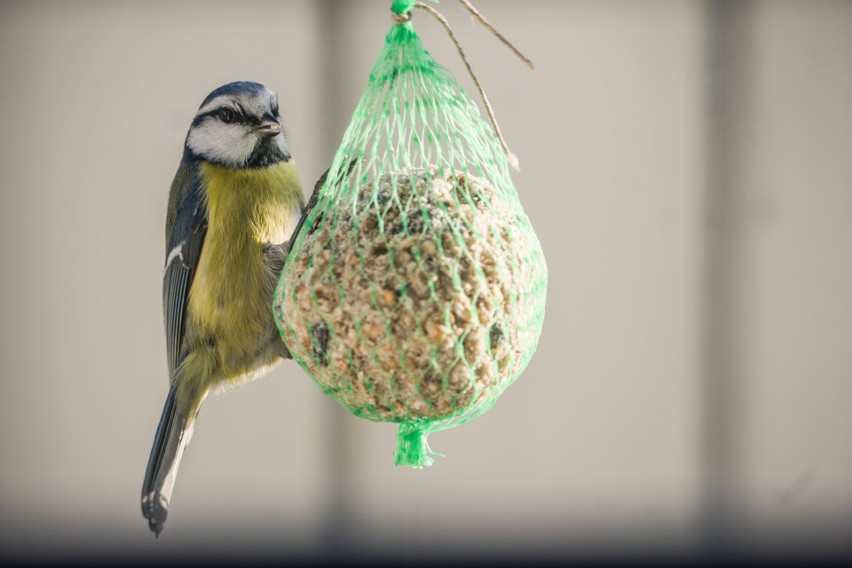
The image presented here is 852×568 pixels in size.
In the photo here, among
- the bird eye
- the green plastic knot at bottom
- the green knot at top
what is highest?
the green knot at top

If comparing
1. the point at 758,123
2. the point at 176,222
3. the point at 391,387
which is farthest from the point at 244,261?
the point at 758,123

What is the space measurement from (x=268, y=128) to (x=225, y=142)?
20 centimetres

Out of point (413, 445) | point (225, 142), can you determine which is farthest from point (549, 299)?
point (413, 445)

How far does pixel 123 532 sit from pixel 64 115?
1993 mm

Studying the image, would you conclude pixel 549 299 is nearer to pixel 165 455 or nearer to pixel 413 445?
pixel 165 455

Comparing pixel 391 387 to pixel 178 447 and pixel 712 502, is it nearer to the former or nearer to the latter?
pixel 178 447

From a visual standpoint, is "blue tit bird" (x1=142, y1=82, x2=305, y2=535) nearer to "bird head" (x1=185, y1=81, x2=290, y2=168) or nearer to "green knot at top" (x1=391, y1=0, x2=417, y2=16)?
"bird head" (x1=185, y1=81, x2=290, y2=168)

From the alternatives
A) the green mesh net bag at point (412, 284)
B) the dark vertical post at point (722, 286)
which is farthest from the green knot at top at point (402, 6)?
the dark vertical post at point (722, 286)

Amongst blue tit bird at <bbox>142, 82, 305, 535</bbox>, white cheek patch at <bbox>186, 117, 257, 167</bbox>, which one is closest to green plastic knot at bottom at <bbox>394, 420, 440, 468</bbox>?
blue tit bird at <bbox>142, 82, 305, 535</bbox>

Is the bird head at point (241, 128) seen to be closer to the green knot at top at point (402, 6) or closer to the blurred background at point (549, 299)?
the green knot at top at point (402, 6)

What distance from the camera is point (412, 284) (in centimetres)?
186

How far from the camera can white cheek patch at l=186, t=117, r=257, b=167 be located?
2604 millimetres

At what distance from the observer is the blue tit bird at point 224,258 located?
2500mm

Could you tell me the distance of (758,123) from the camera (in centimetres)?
469
